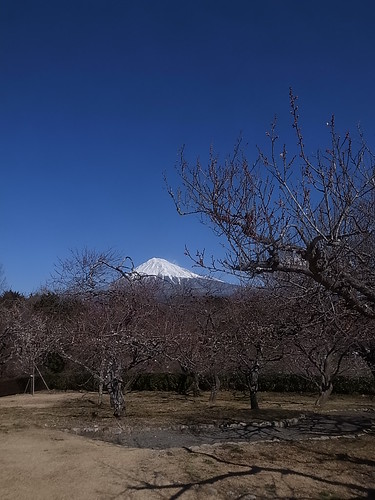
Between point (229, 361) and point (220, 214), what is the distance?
8958mm

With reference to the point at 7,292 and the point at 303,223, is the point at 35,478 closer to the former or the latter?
the point at 303,223

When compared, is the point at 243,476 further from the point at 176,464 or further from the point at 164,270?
the point at 164,270

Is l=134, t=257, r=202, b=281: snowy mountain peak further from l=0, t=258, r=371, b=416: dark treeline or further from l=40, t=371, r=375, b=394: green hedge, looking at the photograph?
l=40, t=371, r=375, b=394: green hedge

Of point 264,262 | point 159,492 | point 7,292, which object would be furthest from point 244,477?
point 7,292

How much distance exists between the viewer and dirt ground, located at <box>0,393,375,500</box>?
532 cm

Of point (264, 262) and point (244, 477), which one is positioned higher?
point (264, 262)

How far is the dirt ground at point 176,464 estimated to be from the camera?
17.5ft

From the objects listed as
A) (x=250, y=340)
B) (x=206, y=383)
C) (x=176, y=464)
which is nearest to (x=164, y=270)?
(x=206, y=383)

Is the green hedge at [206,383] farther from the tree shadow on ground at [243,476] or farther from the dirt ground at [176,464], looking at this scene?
the tree shadow on ground at [243,476]

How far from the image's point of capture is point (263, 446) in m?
7.55

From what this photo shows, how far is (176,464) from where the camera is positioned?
6312 millimetres

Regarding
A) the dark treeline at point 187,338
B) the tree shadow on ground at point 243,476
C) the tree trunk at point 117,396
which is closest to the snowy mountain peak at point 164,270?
the dark treeline at point 187,338

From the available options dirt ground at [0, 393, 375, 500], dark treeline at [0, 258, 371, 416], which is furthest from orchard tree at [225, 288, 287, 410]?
dirt ground at [0, 393, 375, 500]

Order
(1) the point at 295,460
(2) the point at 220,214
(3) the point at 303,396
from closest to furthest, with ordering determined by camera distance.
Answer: (2) the point at 220,214
(1) the point at 295,460
(3) the point at 303,396
